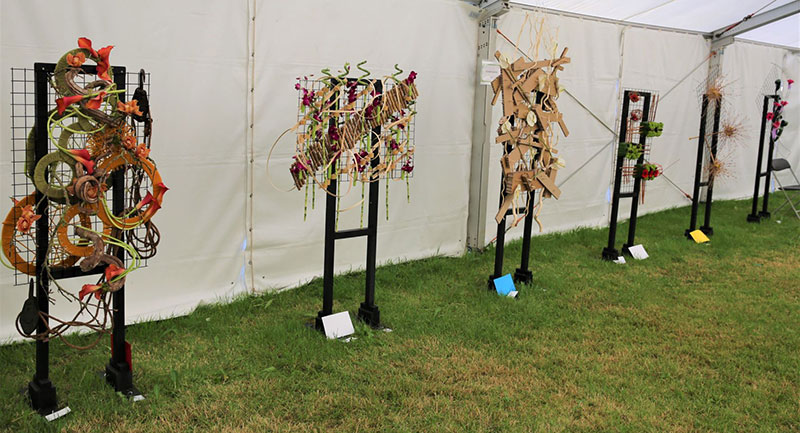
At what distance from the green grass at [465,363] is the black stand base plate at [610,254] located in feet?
1.67

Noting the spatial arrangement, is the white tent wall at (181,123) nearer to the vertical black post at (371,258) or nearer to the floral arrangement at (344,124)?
the floral arrangement at (344,124)

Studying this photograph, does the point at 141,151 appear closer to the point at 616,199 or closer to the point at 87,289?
the point at 87,289

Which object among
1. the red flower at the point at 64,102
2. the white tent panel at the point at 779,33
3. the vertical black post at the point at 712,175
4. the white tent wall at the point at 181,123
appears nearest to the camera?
the red flower at the point at 64,102

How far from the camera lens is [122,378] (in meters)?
2.65

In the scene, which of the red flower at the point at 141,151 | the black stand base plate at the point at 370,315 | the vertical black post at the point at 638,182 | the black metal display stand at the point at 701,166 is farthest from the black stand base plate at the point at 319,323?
the black metal display stand at the point at 701,166

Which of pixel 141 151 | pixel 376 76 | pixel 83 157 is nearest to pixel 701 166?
pixel 376 76

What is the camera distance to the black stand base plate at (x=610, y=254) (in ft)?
16.7

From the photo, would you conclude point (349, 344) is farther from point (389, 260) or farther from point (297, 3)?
point (297, 3)

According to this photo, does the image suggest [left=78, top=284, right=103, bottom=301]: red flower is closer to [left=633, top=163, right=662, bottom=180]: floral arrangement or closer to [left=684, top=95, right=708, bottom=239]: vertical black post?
[left=633, top=163, right=662, bottom=180]: floral arrangement

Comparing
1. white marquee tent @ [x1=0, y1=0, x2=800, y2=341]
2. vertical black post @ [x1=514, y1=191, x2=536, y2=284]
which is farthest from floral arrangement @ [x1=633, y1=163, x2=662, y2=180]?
vertical black post @ [x1=514, y1=191, x2=536, y2=284]

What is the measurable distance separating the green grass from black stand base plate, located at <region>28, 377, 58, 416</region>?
0.04m

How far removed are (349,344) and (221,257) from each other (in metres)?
1.06

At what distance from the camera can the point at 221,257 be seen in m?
3.81

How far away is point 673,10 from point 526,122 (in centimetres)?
318
